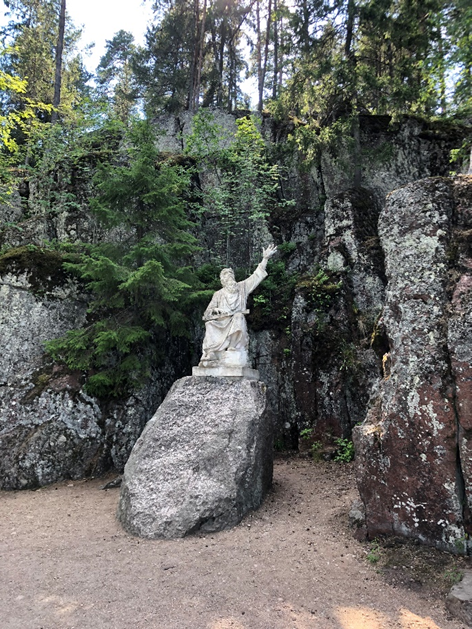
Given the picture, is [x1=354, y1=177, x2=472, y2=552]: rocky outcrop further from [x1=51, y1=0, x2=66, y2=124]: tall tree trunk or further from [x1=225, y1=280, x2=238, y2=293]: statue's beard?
[x1=51, y1=0, x2=66, y2=124]: tall tree trunk

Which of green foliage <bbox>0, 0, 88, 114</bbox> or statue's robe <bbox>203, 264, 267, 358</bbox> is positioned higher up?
green foliage <bbox>0, 0, 88, 114</bbox>

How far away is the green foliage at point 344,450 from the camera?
337 inches

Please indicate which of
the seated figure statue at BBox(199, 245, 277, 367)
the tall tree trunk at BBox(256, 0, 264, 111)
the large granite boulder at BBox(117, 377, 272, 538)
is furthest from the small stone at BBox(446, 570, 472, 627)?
the tall tree trunk at BBox(256, 0, 264, 111)

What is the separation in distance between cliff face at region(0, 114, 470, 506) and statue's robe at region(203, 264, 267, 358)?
92.0 inches

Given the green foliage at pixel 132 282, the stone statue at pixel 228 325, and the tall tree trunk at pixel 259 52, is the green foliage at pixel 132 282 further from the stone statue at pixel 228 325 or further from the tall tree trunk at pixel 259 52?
the tall tree trunk at pixel 259 52

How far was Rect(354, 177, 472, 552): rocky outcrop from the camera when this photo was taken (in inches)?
166

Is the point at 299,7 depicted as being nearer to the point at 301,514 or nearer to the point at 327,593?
the point at 301,514

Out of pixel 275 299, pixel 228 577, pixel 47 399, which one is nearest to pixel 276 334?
pixel 275 299

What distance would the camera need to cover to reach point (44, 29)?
63.1ft

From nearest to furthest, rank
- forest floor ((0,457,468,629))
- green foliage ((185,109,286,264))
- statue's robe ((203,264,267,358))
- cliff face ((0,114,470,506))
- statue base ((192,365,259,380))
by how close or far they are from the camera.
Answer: forest floor ((0,457,468,629)) < statue base ((192,365,259,380)) < statue's robe ((203,264,267,358)) < cliff face ((0,114,470,506)) < green foliage ((185,109,286,264))

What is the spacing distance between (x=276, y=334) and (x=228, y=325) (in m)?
→ 3.66

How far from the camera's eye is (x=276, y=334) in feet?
35.5

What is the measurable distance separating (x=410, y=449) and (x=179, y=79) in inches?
863

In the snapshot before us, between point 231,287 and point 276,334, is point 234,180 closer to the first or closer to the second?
point 276,334
